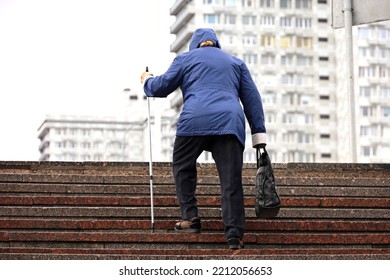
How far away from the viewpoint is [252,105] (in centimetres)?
1269

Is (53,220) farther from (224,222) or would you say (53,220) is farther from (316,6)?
(316,6)

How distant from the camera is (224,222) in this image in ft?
39.3

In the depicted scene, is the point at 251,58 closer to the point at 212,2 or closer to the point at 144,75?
the point at 212,2

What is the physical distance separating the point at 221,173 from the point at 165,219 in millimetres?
925

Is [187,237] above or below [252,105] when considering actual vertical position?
below

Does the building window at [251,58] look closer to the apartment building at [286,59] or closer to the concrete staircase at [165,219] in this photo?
the apartment building at [286,59]

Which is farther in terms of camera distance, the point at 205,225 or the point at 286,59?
the point at 286,59

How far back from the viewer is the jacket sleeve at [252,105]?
12.6 m

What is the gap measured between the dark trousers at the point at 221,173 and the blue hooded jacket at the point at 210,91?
9 cm

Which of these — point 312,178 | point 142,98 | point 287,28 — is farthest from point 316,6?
point 312,178

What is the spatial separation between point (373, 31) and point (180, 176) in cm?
13037

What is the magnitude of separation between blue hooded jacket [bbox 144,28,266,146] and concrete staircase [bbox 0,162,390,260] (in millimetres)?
844

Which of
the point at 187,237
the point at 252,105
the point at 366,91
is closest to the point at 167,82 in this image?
the point at 252,105

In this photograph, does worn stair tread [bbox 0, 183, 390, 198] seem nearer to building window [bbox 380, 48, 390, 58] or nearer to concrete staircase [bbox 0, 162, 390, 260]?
concrete staircase [bbox 0, 162, 390, 260]
